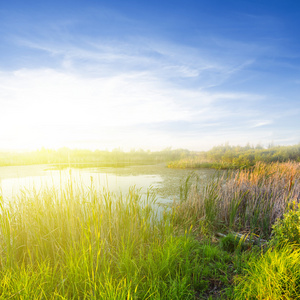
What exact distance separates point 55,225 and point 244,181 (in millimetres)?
4329

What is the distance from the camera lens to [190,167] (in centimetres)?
1927

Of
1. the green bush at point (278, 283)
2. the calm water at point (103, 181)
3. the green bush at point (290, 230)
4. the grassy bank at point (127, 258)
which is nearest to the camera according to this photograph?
the green bush at point (278, 283)

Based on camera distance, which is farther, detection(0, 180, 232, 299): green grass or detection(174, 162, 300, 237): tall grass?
detection(174, 162, 300, 237): tall grass

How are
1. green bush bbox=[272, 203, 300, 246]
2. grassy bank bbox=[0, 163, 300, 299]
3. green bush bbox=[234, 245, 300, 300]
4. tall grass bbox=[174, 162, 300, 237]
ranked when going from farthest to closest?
tall grass bbox=[174, 162, 300, 237] → green bush bbox=[272, 203, 300, 246] → grassy bank bbox=[0, 163, 300, 299] → green bush bbox=[234, 245, 300, 300]

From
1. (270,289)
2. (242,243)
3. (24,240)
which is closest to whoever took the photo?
(270,289)

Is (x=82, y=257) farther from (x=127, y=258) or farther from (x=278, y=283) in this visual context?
(x=278, y=283)

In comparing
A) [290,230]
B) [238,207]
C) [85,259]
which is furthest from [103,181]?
[290,230]

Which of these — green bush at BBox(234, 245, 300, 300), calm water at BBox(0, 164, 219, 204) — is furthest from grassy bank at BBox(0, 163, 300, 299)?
calm water at BBox(0, 164, 219, 204)

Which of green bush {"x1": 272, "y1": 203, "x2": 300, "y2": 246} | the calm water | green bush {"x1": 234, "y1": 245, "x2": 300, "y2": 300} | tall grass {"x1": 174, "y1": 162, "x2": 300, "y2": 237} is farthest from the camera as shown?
tall grass {"x1": 174, "y1": 162, "x2": 300, "y2": 237}

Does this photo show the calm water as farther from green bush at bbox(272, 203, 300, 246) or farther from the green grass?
green bush at bbox(272, 203, 300, 246)

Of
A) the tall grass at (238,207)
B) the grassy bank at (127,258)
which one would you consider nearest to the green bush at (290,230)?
the grassy bank at (127,258)

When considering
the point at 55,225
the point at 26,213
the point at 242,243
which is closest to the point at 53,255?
the point at 55,225

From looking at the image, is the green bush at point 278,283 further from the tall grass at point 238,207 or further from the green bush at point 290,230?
the tall grass at point 238,207

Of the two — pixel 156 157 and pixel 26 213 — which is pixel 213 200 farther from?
pixel 156 157
